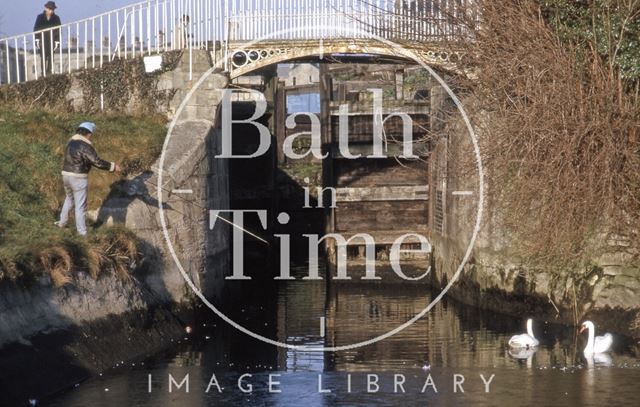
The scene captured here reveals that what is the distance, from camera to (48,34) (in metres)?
26.7

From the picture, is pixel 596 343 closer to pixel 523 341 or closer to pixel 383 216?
pixel 523 341

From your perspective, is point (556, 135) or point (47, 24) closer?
point (556, 135)

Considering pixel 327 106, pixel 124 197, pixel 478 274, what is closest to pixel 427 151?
pixel 327 106

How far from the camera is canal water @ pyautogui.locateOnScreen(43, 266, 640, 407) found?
15.2 metres

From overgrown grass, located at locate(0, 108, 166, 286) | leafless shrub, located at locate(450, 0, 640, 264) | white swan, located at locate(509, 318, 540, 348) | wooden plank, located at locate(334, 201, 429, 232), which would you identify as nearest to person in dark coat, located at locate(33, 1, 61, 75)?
overgrown grass, located at locate(0, 108, 166, 286)

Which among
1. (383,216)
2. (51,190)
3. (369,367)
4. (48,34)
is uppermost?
(48,34)

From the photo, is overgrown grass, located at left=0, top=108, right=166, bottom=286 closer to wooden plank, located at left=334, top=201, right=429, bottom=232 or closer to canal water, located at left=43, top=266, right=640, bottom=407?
canal water, located at left=43, top=266, right=640, bottom=407

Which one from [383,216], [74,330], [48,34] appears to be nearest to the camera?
[74,330]

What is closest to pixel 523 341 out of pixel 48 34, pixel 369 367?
pixel 369 367

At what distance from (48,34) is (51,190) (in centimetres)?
726

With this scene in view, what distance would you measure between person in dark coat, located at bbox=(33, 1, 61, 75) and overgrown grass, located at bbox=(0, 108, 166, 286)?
7.75 feet

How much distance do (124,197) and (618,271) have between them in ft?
28.2

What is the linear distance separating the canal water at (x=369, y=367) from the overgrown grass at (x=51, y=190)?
5.58ft

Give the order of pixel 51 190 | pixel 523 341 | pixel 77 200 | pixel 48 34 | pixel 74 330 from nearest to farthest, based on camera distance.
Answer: pixel 74 330 < pixel 77 200 < pixel 523 341 < pixel 51 190 < pixel 48 34
